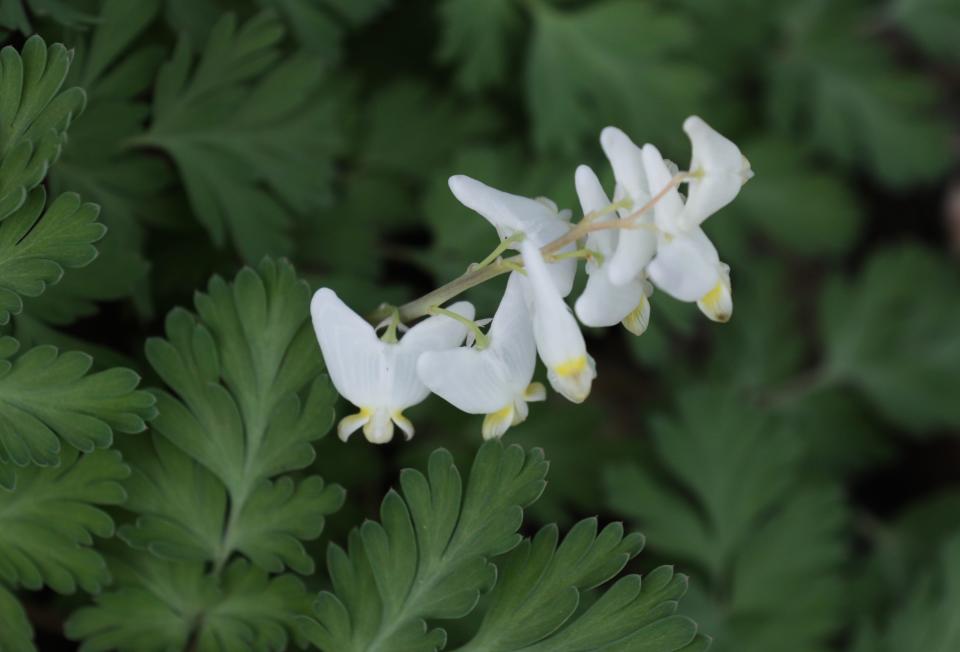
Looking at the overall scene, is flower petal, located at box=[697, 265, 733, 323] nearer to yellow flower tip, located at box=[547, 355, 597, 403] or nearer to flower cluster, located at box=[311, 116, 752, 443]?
flower cluster, located at box=[311, 116, 752, 443]

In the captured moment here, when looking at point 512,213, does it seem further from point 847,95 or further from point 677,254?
point 847,95

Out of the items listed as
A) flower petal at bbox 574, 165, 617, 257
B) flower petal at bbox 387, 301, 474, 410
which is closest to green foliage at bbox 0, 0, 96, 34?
flower petal at bbox 387, 301, 474, 410

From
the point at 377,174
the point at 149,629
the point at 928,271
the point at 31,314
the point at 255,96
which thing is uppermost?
the point at 255,96

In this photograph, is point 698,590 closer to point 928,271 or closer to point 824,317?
point 824,317

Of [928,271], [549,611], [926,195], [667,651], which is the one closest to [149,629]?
[549,611]

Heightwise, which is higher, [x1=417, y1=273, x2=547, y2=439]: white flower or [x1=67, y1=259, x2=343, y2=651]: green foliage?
[x1=417, y1=273, x2=547, y2=439]: white flower

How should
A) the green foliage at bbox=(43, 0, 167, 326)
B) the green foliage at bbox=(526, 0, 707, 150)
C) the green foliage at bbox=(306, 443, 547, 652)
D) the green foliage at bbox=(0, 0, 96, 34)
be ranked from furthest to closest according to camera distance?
1. the green foliage at bbox=(526, 0, 707, 150)
2. the green foliage at bbox=(43, 0, 167, 326)
3. the green foliage at bbox=(0, 0, 96, 34)
4. the green foliage at bbox=(306, 443, 547, 652)

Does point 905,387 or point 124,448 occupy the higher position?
point 124,448

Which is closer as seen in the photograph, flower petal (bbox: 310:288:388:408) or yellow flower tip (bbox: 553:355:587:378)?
yellow flower tip (bbox: 553:355:587:378)
